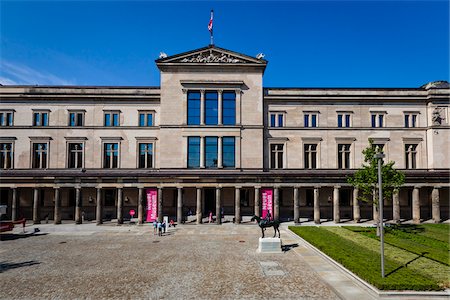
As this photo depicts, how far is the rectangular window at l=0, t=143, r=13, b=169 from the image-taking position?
48.6 m

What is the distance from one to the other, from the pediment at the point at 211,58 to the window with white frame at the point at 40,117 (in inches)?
873

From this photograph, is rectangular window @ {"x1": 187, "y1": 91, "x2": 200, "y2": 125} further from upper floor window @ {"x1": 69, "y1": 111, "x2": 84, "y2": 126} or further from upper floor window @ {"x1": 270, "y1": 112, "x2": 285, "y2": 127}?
upper floor window @ {"x1": 69, "y1": 111, "x2": 84, "y2": 126}

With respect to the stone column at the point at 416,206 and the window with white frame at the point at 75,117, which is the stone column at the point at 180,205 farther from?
the stone column at the point at 416,206

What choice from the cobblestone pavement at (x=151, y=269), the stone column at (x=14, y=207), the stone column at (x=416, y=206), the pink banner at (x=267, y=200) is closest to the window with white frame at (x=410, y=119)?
the stone column at (x=416, y=206)

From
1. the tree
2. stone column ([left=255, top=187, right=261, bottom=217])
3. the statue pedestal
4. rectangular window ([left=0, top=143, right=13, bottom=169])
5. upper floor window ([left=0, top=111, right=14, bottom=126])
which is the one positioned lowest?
the statue pedestal

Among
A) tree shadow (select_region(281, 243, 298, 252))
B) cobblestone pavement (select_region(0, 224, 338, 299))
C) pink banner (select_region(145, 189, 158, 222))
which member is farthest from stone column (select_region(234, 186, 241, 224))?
tree shadow (select_region(281, 243, 298, 252))

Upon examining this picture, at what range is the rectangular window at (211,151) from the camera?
47.0 metres

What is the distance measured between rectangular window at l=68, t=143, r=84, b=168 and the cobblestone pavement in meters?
16.9

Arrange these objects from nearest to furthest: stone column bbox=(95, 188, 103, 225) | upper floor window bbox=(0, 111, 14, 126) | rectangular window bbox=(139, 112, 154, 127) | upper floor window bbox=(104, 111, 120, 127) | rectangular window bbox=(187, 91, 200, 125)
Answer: stone column bbox=(95, 188, 103, 225), rectangular window bbox=(187, 91, 200, 125), upper floor window bbox=(0, 111, 14, 126), rectangular window bbox=(139, 112, 154, 127), upper floor window bbox=(104, 111, 120, 127)

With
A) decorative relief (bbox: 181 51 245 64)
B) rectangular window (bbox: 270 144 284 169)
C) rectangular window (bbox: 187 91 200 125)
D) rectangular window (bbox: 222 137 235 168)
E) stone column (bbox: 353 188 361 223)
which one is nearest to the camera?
stone column (bbox: 353 188 361 223)

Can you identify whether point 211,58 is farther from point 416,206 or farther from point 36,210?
point 416,206

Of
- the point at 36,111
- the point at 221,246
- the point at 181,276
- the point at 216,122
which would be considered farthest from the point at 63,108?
the point at 181,276

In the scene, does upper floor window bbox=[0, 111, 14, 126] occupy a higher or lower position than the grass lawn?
higher

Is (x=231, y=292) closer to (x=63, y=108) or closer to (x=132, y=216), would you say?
(x=132, y=216)
